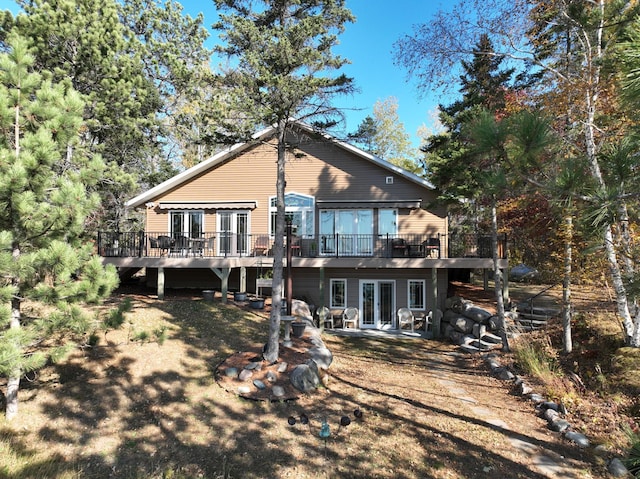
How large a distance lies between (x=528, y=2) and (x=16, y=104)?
9.70m

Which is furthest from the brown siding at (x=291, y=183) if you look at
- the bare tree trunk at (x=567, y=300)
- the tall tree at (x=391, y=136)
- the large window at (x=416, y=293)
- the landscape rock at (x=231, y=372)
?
the tall tree at (x=391, y=136)

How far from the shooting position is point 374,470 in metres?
4.62

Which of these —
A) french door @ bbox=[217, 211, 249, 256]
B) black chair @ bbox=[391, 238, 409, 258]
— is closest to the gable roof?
french door @ bbox=[217, 211, 249, 256]

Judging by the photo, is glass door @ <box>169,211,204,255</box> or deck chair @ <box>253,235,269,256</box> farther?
glass door @ <box>169,211,204,255</box>

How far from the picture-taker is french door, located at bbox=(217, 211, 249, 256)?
13938 millimetres

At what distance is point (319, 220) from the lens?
1461 centimetres

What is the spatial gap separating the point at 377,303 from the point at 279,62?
32.7 ft

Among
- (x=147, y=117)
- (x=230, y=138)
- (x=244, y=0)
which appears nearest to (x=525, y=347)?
(x=230, y=138)

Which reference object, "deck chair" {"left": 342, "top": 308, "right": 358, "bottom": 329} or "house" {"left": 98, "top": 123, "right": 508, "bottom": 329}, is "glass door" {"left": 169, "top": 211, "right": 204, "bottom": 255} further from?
"deck chair" {"left": 342, "top": 308, "right": 358, "bottom": 329}

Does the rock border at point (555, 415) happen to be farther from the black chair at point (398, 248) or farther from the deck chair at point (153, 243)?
the deck chair at point (153, 243)

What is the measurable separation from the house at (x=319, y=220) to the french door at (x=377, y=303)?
41 millimetres

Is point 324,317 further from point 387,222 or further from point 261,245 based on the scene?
point 387,222

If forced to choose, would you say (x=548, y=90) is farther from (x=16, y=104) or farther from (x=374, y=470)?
(x=16, y=104)

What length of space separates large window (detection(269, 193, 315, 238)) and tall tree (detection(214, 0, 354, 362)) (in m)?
6.16
